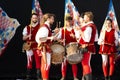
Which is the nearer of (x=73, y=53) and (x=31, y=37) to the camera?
(x=73, y=53)

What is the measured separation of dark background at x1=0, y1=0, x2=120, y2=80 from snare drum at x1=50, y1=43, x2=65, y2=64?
191 centimetres

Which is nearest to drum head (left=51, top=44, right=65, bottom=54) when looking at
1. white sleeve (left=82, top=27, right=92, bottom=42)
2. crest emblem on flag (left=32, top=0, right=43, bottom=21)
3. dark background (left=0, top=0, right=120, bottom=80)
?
white sleeve (left=82, top=27, right=92, bottom=42)

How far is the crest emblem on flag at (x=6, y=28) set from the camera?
1173cm

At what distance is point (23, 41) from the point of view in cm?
1188

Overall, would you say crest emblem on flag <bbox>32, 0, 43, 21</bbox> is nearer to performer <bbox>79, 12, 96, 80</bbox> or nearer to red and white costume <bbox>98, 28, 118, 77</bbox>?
red and white costume <bbox>98, 28, 118, 77</bbox>

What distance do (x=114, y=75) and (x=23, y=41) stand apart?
7.25 ft

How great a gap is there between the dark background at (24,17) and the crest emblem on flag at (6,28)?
9 cm

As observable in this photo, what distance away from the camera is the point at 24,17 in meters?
11.9

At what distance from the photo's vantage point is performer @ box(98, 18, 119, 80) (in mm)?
11133

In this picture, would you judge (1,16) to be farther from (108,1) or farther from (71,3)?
(108,1)

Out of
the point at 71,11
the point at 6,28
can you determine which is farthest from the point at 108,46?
the point at 6,28

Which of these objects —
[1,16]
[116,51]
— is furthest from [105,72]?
[1,16]

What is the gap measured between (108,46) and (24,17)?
2.08 m

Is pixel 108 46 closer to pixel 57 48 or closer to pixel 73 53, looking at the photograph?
pixel 73 53
